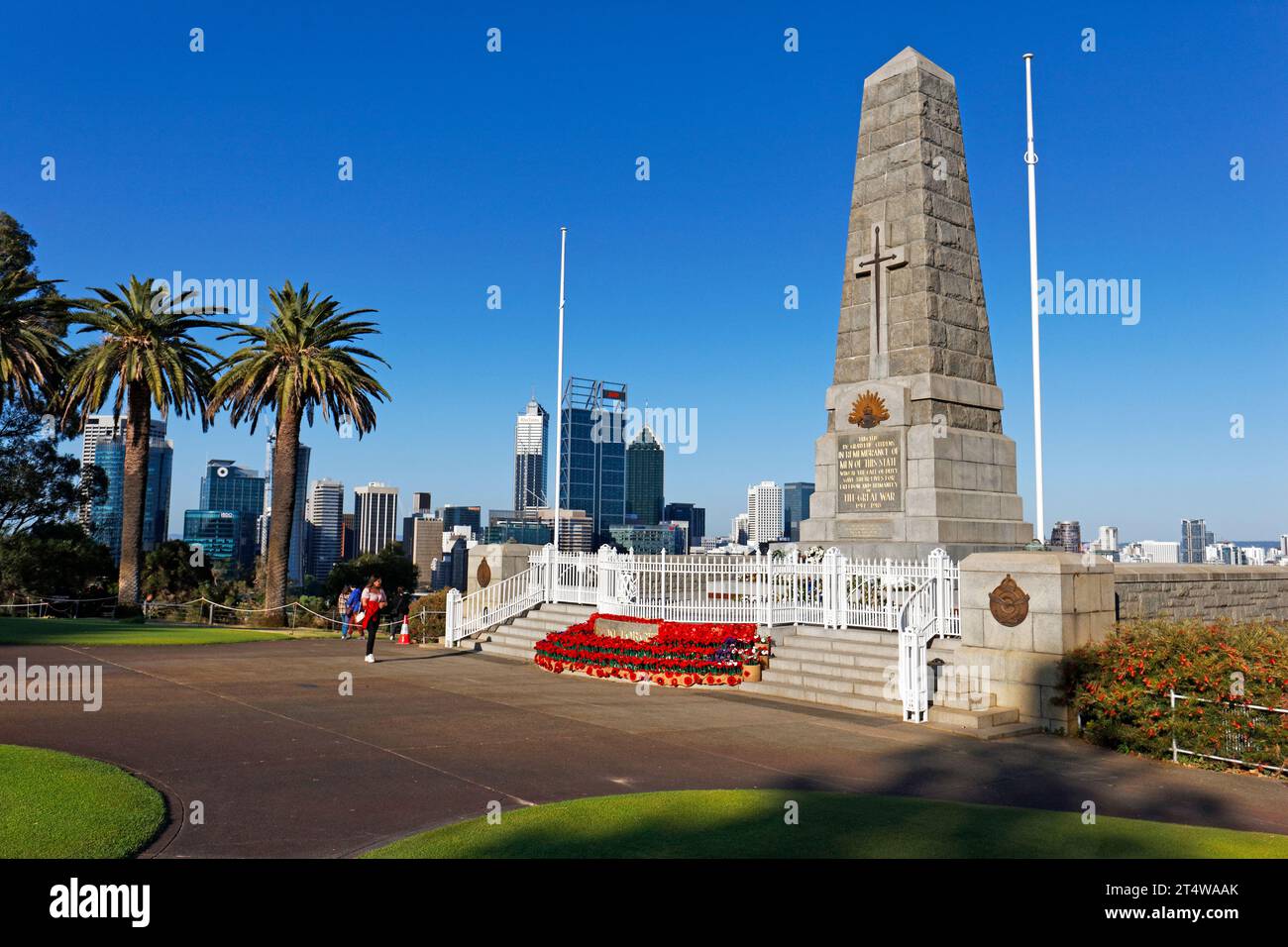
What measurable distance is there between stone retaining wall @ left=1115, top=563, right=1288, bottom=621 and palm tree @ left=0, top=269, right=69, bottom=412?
33.1 m

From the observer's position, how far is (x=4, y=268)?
39.7m

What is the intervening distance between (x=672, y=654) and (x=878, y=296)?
9.44 metres

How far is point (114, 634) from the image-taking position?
2114 cm

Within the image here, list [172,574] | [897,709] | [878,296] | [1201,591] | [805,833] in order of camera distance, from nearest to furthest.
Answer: [805,833] → [897,709] → [1201,591] → [878,296] → [172,574]

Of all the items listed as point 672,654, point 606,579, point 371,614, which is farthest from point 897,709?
point 371,614

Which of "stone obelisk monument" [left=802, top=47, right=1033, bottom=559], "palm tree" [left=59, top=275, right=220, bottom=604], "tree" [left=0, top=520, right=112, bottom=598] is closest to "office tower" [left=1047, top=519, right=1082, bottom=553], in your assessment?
"stone obelisk monument" [left=802, top=47, right=1033, bottom=559]

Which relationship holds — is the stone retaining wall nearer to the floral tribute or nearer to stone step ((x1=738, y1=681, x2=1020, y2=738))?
stone step ((x1=738, y1=681, x2=1020, y2=738))

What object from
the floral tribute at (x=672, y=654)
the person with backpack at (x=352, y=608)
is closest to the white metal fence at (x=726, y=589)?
the floral tribute at (x=672, y=654)

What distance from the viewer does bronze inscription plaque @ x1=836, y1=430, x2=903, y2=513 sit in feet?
63.9

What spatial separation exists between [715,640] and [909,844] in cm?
980

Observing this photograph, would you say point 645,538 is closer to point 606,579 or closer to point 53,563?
point 53,563

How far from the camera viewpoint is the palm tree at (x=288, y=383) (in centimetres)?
3011

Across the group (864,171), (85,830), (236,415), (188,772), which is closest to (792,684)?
(188,772)
